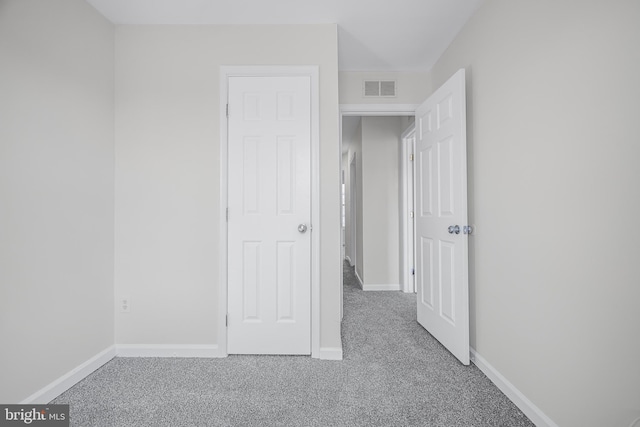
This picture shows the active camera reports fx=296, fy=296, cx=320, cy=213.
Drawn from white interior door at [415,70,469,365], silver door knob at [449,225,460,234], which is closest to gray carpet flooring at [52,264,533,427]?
white interior door at [415,70,469,365]

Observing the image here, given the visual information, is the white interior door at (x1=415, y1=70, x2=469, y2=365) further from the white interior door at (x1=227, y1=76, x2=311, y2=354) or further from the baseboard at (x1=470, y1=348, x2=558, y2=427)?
the white interior door at (x1=227, y1=76, x2=311, y2=354)

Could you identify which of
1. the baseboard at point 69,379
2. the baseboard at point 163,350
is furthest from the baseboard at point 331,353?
the baseboard at point 69,379

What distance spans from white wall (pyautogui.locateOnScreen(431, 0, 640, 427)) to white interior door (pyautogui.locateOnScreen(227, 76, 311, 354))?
1.23 metres

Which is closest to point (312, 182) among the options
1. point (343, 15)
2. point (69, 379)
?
point (343, 15)

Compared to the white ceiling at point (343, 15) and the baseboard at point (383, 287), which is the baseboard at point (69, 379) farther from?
the baseboard at point (383, 287)

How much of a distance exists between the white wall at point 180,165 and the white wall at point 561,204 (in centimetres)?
103

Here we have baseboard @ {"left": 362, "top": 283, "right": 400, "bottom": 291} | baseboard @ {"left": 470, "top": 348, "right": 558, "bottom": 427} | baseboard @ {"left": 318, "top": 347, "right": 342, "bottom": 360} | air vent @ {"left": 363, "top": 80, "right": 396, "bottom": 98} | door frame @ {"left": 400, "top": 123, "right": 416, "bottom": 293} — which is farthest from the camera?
baseboard @ {"left": 362, "top": 283, "right": 400, "bottom": 291}

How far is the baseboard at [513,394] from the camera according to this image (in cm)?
144

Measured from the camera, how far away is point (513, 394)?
163cm

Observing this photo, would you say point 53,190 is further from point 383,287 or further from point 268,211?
point 383,287

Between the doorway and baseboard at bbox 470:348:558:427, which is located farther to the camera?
the doorway

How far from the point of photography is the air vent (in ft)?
9.67

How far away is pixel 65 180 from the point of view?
179 cm

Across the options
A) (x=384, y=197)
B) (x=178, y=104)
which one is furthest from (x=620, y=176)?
(x=384, y=197)
